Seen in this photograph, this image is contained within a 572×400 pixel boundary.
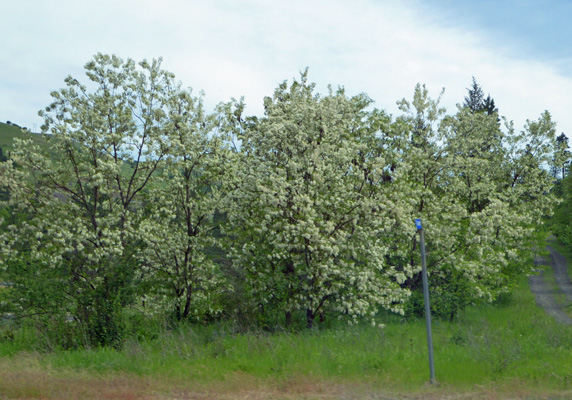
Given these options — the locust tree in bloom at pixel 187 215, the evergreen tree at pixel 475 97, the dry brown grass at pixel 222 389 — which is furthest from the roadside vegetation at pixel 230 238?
the evergreen tree at pixel 475 97

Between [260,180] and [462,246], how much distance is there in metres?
9.34

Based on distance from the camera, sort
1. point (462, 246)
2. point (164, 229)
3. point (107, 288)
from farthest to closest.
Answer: point (462, 246), point (164, 229), point (107, 288)

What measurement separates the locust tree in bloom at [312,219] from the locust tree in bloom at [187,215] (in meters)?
1.55

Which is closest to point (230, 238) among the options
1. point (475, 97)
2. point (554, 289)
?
point (554, 289)

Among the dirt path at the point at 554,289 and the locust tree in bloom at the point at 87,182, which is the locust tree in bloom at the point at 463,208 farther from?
the locust tree in bloom at the point at 87,182

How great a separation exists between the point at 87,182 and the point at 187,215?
367cm

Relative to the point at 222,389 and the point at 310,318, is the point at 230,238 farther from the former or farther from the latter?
the point at 222,389

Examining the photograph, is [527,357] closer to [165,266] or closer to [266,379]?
[266,379]

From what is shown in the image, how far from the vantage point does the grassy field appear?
8445 millimetres

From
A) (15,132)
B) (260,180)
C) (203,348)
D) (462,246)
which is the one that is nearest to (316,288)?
(260,180)

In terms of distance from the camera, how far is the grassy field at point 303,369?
8.45 meters

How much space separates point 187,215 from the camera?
18922mm

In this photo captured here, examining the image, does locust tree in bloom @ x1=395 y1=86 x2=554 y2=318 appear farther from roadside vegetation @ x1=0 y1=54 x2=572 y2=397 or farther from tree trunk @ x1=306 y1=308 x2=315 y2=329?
tree trunk @ x1=306 y1=308 x2=315 y2=329

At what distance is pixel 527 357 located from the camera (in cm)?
1115
